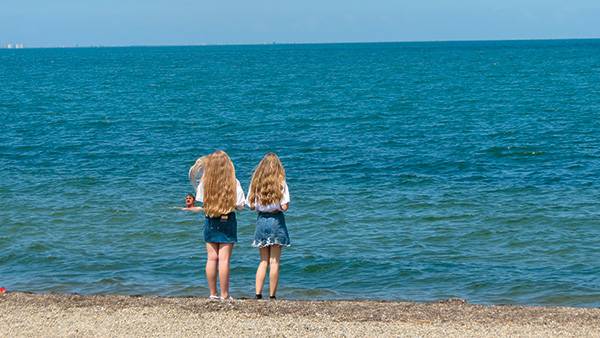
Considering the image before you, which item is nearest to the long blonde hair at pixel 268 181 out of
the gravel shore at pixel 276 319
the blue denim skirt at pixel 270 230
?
the blue denim skirt at pixel 270 230

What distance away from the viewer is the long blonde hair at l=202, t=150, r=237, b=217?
32.6ft

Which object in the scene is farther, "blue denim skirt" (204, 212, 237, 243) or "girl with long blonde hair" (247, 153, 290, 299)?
"blue denim skirt" (204, 212, 237, 243)

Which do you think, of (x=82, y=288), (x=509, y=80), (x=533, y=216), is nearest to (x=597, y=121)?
(x=533, y=216)

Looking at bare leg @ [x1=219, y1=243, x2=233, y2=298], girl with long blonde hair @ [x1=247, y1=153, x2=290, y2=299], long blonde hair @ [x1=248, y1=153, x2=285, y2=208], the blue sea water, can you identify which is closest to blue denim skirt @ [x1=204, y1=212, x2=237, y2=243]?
bare leg @ [x1=219, y1=243, x2=233, y2=298]

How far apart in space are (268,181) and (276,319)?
62.1 inches

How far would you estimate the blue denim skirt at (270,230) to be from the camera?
10.3 metres

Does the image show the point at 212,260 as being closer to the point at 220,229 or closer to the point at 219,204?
the point at 220,229

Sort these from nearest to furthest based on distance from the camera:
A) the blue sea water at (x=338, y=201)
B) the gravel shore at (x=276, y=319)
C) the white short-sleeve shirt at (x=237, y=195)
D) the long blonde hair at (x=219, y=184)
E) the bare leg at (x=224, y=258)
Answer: the gravel shore at (x=276, y=319) → the long blonde hair at (x=219, y=184) → the white short-sleeve shirt at (x=237, y=195) → the bare leg at (x=224, y=258) → the blue sea water at (x=338, y=201)

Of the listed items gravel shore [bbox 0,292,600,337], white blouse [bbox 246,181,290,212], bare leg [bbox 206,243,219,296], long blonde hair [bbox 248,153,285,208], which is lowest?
gravel shore [bbox 0,292,600,337]

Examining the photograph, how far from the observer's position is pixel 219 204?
1005 cm

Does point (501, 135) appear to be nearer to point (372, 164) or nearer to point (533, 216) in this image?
point (372, 164)

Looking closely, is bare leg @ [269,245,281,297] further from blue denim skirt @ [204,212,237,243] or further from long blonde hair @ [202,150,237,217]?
long blonde hair @ [202,150,237,217]

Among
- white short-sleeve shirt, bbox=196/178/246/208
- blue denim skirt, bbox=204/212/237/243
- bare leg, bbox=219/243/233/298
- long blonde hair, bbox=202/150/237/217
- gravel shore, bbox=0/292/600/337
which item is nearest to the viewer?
gravel shore, bbox=0/292/600/337

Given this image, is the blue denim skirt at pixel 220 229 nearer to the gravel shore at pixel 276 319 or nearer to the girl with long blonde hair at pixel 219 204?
the girl with long blonde hair at pixel 219 204
